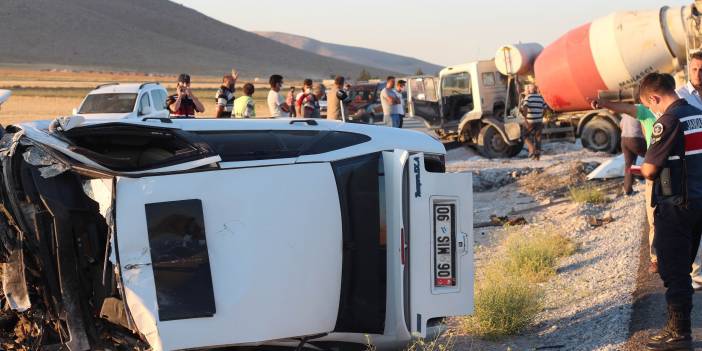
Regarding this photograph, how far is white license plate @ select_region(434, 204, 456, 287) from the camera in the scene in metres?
6.05

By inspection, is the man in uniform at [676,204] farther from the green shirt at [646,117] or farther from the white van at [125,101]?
the white van at [125,101]

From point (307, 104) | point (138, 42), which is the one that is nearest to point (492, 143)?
point (307, 104)

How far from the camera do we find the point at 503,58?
24406 mm

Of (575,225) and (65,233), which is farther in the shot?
(575,225)

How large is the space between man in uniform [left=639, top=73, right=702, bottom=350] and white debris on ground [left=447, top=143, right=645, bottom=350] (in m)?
0.48

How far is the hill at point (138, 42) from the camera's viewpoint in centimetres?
12644

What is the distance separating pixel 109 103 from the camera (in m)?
19.7

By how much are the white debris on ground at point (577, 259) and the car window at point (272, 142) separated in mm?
1999

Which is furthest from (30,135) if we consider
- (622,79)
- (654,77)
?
(622,79)

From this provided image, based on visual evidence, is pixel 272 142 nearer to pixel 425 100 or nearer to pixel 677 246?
pixel 677 246

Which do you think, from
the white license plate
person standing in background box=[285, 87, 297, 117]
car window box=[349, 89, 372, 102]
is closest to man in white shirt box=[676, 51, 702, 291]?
the white license plate

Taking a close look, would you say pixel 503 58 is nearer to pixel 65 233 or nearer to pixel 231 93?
pixel 231 93

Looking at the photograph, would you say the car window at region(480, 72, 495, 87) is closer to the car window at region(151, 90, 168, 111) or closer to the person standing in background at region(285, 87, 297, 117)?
the person standing in background at region(285, 87, 297, 117)

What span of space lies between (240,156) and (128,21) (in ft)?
508
